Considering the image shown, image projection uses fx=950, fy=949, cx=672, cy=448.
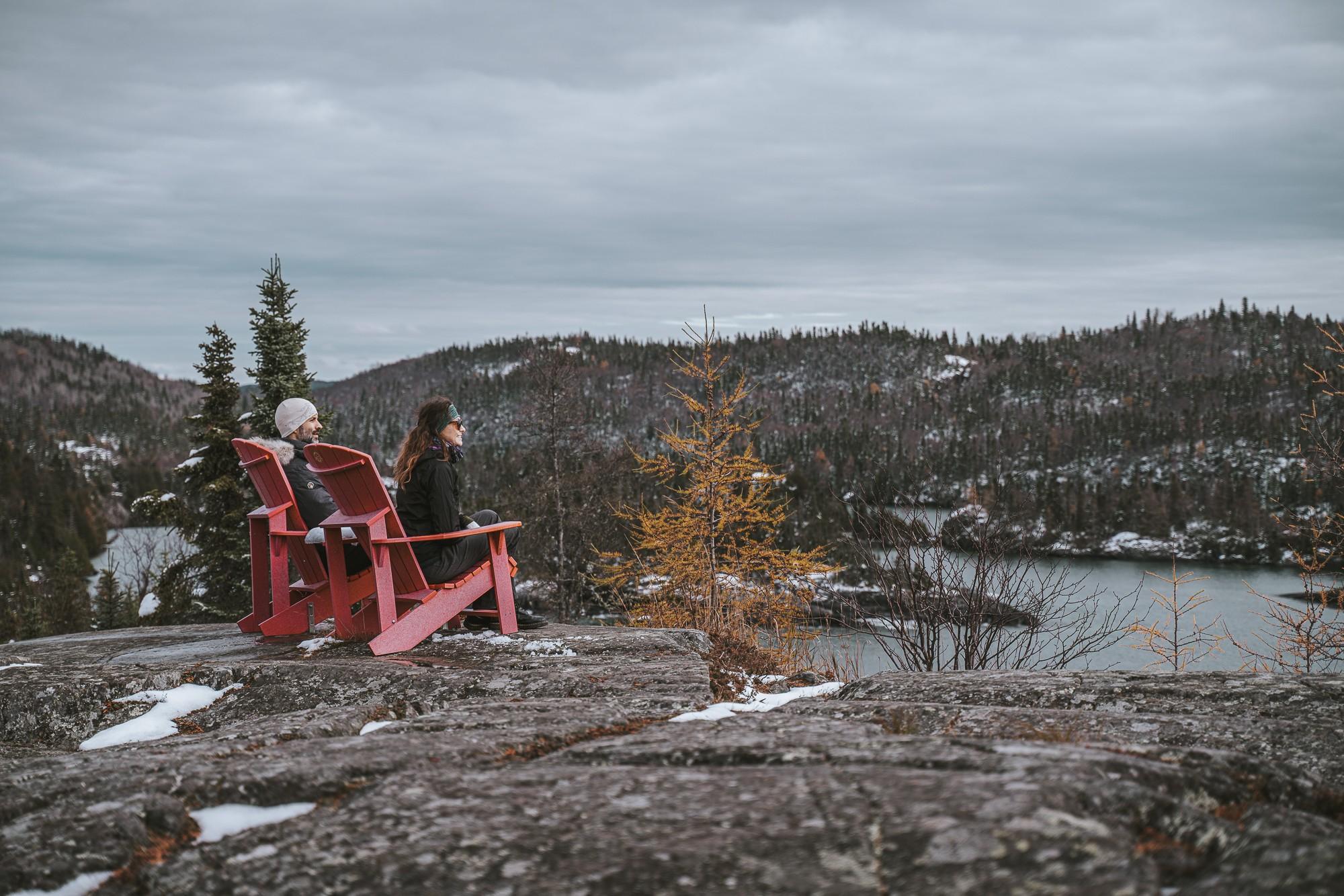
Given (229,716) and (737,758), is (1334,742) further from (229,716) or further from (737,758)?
(229,716)

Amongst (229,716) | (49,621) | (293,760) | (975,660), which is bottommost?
(49,621)

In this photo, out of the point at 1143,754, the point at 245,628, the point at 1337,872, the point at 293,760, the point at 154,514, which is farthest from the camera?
the point at 154,514

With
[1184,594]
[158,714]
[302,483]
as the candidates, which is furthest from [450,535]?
[1184,594]

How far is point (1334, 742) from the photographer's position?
11.4 feet

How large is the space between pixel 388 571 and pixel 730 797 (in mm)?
4063

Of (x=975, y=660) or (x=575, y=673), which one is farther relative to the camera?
(x=975, y=660)

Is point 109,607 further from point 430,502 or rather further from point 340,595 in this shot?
point 430,502

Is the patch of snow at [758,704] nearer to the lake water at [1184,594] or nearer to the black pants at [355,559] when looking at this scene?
the lake water at [1184,594]

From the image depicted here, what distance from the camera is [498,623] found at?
282 inches

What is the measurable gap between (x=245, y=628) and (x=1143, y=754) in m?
6.66

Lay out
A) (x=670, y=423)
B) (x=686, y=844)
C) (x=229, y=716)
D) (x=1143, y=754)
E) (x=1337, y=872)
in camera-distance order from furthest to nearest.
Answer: (x=670, y=423) → (x=229, y=716) → (x=1143, y=754) → (x=686, y=844) → (x=1337, y=872)

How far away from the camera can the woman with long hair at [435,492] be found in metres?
6.65

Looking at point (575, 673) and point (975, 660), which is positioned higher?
point (575, 673)

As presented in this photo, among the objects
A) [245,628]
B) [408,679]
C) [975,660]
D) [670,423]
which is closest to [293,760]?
[408,679]
